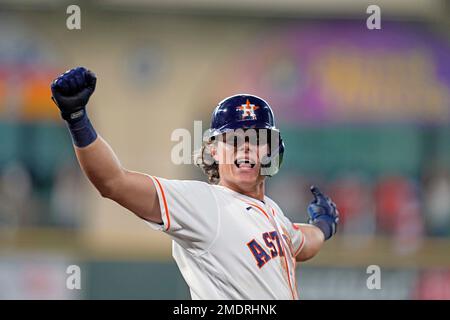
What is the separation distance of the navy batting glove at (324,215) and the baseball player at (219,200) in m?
0.50

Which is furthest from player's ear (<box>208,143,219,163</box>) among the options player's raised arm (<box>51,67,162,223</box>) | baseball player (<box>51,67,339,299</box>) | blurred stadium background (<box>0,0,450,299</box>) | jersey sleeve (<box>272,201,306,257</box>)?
blurred stadium background (<box>0,0,450,299</box>)

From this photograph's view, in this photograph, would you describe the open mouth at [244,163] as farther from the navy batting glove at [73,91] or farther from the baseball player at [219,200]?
the navy batting glove at [73,91]

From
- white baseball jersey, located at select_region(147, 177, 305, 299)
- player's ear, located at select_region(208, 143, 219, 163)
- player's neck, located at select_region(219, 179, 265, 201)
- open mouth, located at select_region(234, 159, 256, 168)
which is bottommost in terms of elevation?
white baseball jersey, located at select_region(147, 177, 305, 299)

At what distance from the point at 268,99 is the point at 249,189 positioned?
847cm

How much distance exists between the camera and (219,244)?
338 cm

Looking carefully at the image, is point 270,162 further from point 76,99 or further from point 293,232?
point 76,99

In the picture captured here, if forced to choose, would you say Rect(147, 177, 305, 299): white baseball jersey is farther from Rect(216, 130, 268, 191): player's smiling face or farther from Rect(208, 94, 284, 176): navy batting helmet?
Rect(208, 94, 284, 176): navy batting helmet

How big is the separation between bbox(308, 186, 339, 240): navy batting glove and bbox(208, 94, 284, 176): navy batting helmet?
2.54ft

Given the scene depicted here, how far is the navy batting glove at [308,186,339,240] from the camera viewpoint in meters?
4.47

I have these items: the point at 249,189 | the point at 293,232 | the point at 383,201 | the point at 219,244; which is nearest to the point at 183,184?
the point at 219,244

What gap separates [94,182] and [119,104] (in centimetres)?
944

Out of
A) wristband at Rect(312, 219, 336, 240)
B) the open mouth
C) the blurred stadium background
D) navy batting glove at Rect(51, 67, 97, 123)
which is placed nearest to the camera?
navy batting glove at Rect(51, 67, 97, 123)

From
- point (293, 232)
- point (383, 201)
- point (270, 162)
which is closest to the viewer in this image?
point (270, 162)
